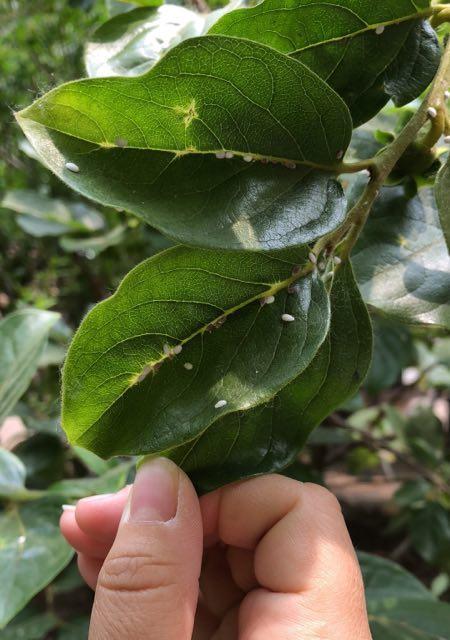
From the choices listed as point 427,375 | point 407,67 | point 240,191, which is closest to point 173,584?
point 240,191

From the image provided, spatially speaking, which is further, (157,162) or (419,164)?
(419,164)

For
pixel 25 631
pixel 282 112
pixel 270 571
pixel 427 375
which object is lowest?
pixel 427 375

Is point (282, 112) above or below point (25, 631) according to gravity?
above

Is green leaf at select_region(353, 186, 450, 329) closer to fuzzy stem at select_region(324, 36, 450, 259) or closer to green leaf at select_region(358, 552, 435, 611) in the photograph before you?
fuzzy stem at select_region(324, 36, 450, 259)

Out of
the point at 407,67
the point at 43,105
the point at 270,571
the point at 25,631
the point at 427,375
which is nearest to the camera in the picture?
the point at 43,105

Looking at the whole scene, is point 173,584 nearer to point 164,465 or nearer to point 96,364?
point 164,465

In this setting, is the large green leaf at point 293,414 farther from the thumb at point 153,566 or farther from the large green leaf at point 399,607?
the large green leaf at point 399,607

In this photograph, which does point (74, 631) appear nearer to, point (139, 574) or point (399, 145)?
point (139, 574)
